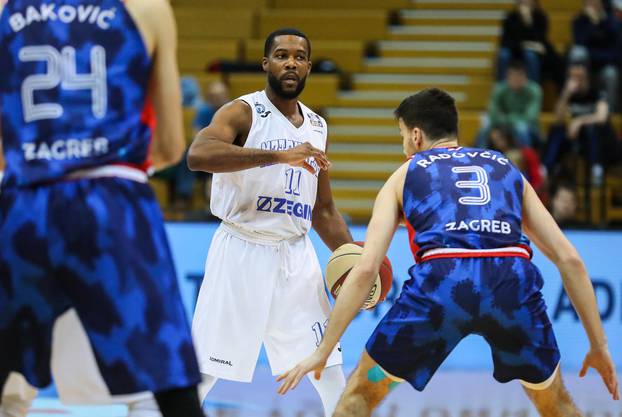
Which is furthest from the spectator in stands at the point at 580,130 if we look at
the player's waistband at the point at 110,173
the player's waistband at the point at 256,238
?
the player's waistband at the point at 110,173

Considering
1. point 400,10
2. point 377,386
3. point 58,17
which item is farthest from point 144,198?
point 400,10

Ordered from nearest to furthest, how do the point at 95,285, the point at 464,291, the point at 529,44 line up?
the point at 95,285, the point at 464,291, the point at 529,44

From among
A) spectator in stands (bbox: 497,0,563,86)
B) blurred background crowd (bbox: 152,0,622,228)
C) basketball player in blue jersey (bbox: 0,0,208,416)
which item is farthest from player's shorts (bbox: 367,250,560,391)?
spectator in stands (bbox: 497,0,563,86)

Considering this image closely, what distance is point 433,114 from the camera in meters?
5.11

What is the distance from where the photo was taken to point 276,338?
5688mm

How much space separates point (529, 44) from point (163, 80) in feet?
35.0

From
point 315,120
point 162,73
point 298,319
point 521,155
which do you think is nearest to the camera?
point 162,73

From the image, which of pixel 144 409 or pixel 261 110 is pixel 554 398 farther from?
pixel 261 110

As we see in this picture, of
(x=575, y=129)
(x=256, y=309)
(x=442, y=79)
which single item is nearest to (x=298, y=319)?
(x=256, y=309)

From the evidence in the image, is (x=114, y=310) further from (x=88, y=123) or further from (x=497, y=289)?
(x=497, y=289)

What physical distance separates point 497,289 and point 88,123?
1.89 meters

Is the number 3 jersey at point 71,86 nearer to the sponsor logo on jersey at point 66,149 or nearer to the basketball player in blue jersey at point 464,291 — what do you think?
the sponsor logo on jersey at point 66,149

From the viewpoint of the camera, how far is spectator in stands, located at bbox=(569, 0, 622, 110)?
1370 centimetres

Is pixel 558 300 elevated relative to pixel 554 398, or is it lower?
lower
